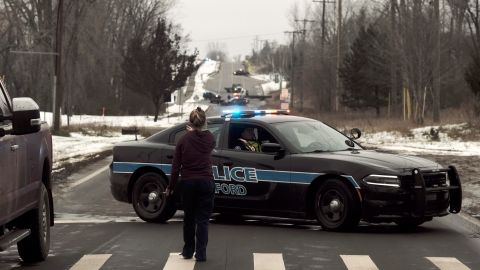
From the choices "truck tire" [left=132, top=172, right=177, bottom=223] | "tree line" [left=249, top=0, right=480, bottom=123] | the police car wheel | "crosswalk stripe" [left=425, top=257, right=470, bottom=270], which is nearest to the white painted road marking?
"truck tire" [left=132, top=172, right=177, bottom=223]

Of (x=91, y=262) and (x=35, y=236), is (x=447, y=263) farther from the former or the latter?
(x=35, y=236)

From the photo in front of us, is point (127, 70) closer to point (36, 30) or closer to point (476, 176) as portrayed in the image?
point (36, 30)

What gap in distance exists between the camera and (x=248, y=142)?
11.4 metres

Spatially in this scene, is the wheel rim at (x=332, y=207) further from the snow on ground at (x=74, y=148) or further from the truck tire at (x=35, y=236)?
the snow on ground at (x=74, y=148)

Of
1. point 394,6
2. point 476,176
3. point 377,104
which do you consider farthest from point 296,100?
point 476,176

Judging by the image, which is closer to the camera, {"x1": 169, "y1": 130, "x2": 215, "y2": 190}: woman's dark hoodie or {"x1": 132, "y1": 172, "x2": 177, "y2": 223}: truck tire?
{"x1": 169, "y1": 130, "x2": 215, "y2": 190}: woman's dark hoodie

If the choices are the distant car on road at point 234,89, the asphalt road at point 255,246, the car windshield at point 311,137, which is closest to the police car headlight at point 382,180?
the asphalt road at point 255,246

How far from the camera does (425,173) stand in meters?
10.3

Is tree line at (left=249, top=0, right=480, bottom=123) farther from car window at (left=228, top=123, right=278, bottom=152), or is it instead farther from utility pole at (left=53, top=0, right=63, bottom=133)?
car window at (left=228, top=123, right=278, bottom=152)

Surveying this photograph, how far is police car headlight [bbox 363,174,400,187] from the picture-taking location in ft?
33.2

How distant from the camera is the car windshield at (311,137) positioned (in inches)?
440

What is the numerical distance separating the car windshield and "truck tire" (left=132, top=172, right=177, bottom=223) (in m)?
1.93

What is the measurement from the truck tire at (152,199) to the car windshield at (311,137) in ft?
6.33

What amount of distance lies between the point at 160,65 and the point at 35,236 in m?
56.7
